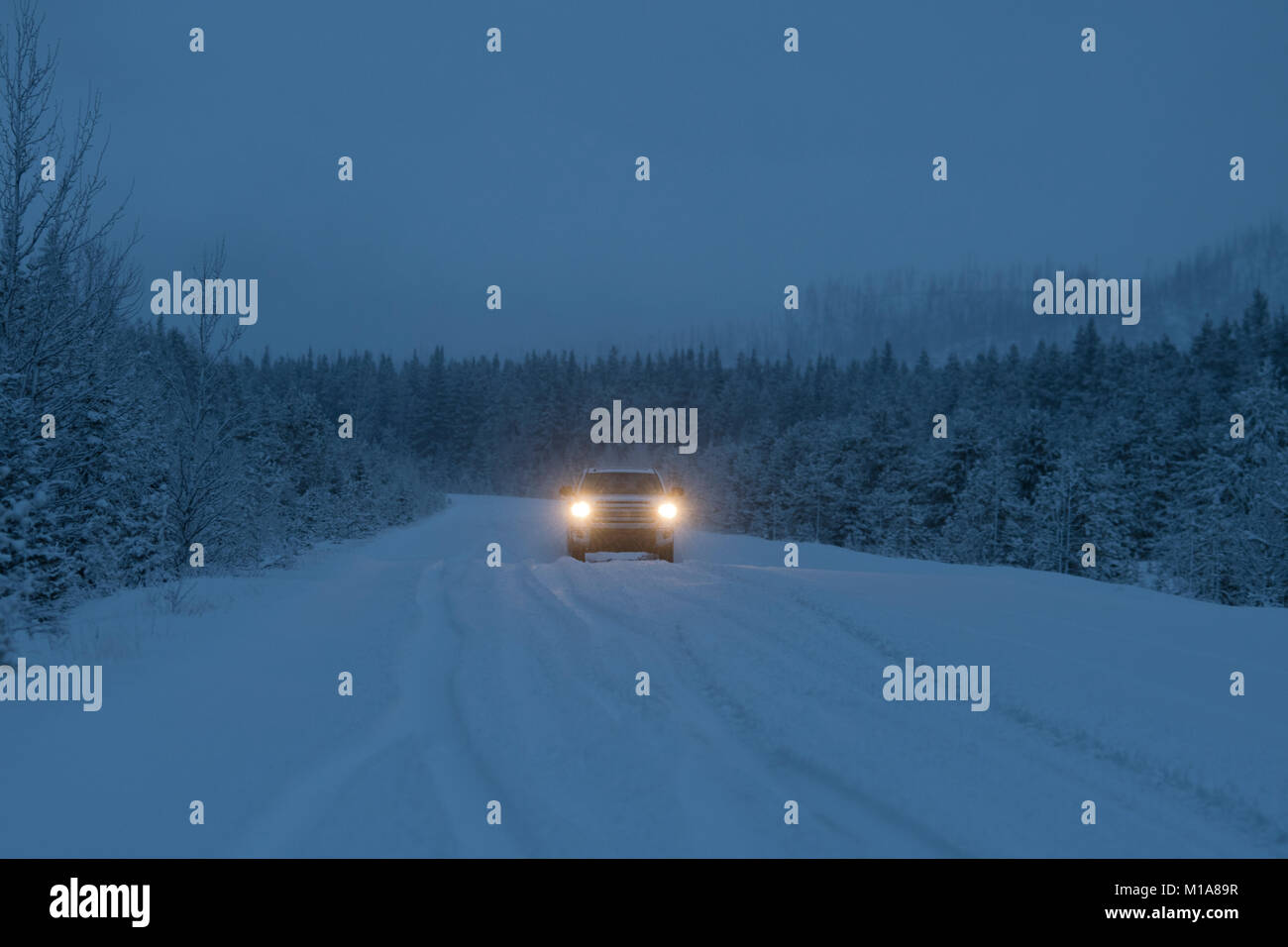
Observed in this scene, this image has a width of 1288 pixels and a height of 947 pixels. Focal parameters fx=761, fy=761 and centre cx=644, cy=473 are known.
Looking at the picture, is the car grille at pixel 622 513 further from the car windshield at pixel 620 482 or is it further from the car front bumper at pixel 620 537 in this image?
the car windshield at pixel 620 482

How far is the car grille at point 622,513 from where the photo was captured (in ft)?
49.4

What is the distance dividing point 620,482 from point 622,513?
3.80 feet

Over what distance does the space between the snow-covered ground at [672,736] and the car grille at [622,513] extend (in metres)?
6.38

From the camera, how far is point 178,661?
673cm

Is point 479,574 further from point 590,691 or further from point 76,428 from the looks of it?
point 76,428

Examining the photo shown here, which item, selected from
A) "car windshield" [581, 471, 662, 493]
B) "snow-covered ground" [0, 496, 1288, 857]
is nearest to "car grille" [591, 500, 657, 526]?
"car windshield" [581, 471, 662, 493]

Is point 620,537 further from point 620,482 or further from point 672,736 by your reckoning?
point 672,736

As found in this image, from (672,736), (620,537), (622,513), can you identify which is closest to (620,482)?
(622,513)

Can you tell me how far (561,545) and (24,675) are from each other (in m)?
14.3

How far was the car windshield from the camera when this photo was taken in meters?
15.8

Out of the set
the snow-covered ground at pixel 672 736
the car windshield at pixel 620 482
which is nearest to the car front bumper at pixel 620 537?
the car windshield at pixel 620 482

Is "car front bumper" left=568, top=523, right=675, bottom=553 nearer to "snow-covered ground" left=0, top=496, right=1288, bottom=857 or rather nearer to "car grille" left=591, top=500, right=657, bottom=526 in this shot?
"car grille" left=591, top=500, right=657, bottom=526

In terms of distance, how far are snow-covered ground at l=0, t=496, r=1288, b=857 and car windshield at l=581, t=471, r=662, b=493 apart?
7154 millimetres
